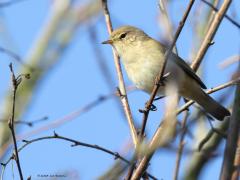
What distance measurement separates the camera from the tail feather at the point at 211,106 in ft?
14.5

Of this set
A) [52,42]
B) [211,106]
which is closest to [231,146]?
[211,106]

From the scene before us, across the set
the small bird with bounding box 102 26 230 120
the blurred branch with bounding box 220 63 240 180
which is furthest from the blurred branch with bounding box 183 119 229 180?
the blurred branch with bounding box 220 63 240 180

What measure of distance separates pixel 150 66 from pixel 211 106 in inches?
26.9

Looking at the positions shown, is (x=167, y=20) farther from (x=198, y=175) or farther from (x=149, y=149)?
(x=149, y=149)

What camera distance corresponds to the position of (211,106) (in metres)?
4.62

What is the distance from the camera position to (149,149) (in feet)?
6.19

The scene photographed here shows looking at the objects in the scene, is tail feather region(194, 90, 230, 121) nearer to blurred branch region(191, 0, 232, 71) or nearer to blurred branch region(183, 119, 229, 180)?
blurred branch region(183, 119, 229, 180)

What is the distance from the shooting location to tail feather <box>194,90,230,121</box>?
4.43m

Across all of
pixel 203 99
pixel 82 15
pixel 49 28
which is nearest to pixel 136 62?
pixel 203 99

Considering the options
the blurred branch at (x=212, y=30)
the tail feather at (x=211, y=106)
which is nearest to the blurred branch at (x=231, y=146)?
the blurred branch at (x=212, y=30)

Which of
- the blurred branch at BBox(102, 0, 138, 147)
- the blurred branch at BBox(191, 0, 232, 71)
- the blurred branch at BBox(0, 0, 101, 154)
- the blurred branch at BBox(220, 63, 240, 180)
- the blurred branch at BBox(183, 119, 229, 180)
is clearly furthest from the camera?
the blurred branch at BBox(0, 0, 101, 154)

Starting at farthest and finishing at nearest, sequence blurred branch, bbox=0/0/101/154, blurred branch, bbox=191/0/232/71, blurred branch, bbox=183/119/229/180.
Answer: blurred branch, bbox=0/0/101/154 < blurred branch, bbox=183/119/229/180 < blurred branch, bbox=191/0/232/71

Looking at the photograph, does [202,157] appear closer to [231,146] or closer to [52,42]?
[231,146]

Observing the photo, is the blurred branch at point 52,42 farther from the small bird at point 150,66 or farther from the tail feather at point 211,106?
the tail feather at point 211,106
